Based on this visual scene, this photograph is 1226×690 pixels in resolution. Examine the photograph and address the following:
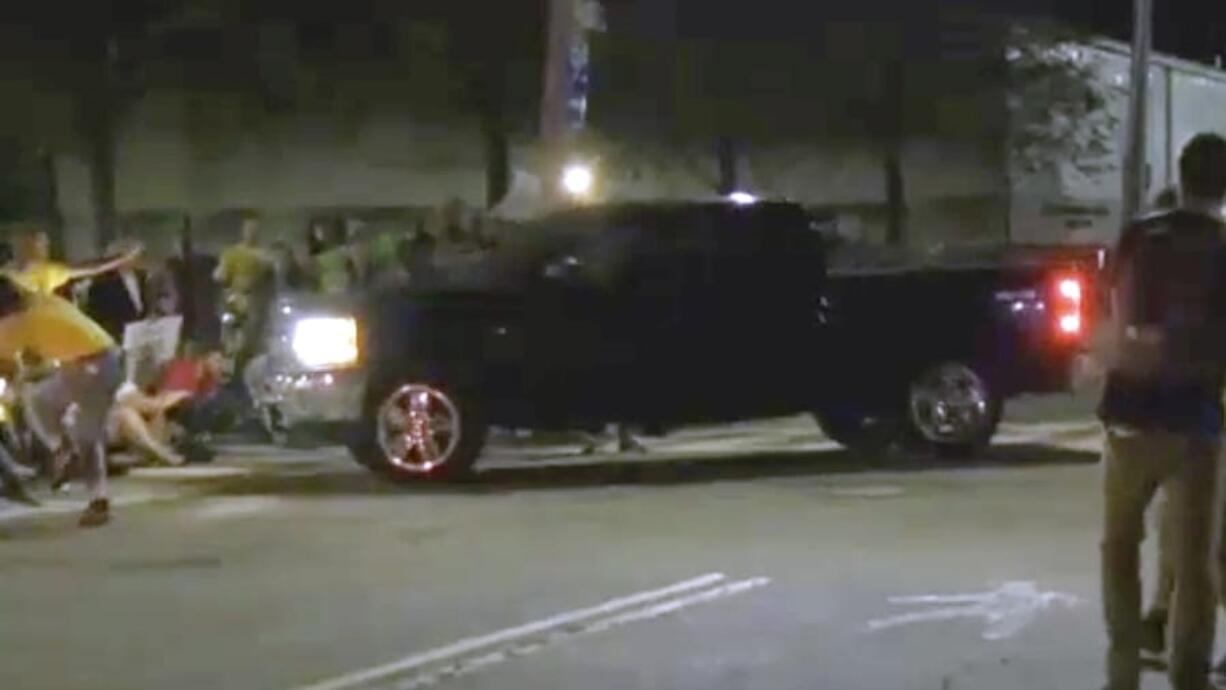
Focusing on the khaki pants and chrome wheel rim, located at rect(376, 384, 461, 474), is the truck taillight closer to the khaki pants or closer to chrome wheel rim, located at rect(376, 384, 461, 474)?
chrome wheel rim, located at rect(376, 384, 461, 474)

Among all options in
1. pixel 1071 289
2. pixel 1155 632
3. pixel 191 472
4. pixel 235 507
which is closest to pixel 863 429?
pixel 1071 289

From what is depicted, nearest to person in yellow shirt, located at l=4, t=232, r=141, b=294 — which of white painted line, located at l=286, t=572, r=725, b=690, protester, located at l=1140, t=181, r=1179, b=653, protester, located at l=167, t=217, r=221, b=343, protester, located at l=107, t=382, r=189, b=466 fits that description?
protester, located at l=107, t=382, r=189, b=466

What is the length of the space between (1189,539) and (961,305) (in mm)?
9987

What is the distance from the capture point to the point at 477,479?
17688mm

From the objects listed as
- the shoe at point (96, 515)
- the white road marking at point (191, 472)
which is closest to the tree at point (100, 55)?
the white road marking at point (191, 472)

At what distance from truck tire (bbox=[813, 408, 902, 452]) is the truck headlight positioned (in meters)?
3.32

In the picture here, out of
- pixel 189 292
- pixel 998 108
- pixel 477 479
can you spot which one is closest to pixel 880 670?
pixel 477 479

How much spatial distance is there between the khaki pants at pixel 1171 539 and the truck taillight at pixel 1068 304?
9896mm

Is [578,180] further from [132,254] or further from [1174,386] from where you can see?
[1174,386]

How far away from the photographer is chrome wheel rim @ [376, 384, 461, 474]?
17.3 meters

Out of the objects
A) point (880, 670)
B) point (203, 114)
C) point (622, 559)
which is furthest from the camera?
point (203, 114)

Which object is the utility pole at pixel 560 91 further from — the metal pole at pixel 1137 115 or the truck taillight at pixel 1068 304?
the metal pole at pixel 1137 115

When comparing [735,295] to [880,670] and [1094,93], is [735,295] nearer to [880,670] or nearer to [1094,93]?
[880,670]

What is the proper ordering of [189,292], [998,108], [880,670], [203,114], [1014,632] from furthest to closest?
[998,108] → [203,114] → [189,292] → [1014,632] → [880,670]
